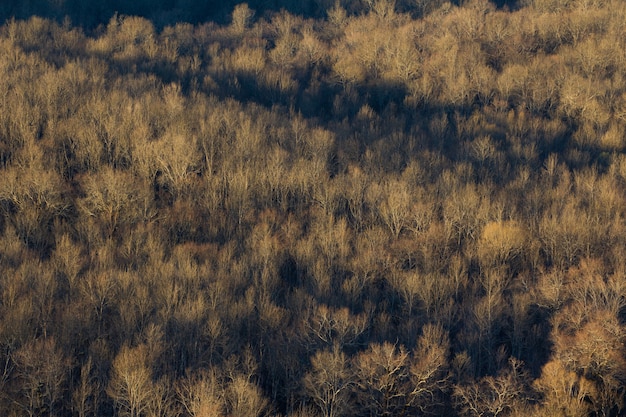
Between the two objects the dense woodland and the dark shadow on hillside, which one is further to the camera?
the dark shadow on hillside

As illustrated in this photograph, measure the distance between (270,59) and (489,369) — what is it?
60420mm

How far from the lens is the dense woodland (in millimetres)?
35094

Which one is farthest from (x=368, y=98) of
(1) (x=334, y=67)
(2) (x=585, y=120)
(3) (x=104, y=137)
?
(3) (x=104, y=137)

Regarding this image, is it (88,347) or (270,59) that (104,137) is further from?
(270,59)

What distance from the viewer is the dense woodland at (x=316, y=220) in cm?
3509

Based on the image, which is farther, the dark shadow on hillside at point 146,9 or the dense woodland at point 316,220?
the dark shadow on hillside at point 146,9

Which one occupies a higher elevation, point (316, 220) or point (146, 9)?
point (146, 9)

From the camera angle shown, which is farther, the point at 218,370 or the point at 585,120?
the point at 585,120

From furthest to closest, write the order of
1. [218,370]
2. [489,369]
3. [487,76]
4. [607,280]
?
[487,76] → [607,280] → [489,369] → [218,370]

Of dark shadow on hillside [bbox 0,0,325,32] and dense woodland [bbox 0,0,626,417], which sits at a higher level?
dark shadow on hillside [bbox 0,0,325,32]

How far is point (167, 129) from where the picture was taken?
206 ft

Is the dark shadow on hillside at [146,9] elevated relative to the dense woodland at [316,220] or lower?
elevated

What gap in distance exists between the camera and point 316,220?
178ft

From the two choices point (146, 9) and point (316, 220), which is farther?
point (146, 9)
